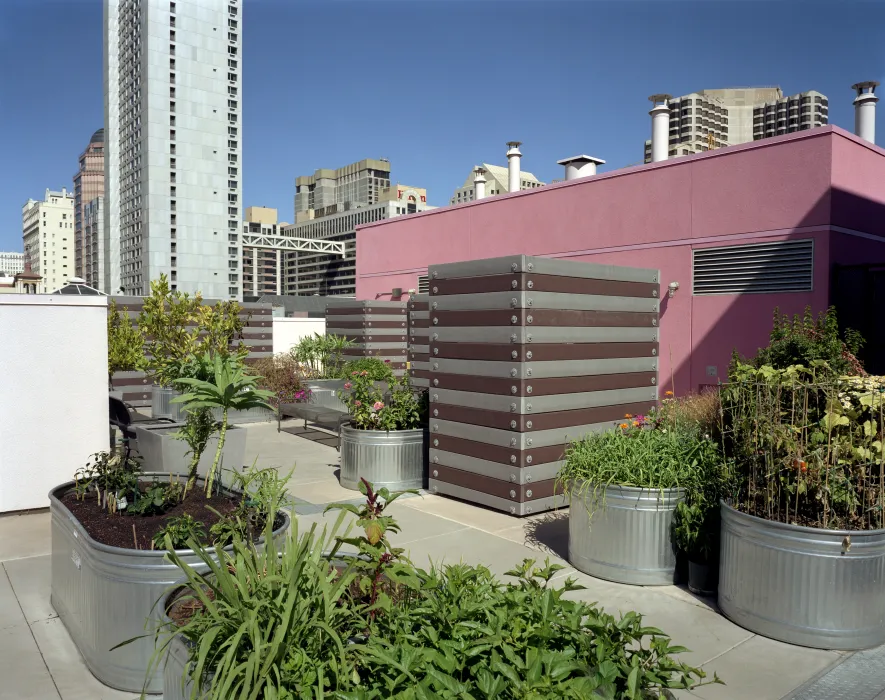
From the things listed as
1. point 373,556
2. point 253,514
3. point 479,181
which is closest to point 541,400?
point 253,514

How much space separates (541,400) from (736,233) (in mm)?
6812

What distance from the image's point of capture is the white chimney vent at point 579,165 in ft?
53.5

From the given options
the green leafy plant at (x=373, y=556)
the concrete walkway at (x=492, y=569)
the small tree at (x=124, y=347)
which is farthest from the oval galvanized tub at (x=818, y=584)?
the small tree at (x=124, y=347)

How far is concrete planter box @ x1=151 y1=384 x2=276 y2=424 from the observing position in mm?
13144

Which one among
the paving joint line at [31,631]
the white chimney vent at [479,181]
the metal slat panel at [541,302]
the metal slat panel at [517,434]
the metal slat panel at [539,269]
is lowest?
the paving joint line at [31,631]

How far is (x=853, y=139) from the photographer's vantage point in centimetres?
1100

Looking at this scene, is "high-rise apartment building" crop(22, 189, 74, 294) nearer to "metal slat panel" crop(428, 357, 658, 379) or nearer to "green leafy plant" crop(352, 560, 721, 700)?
"metal slat panel" crop(428, 357, 658, 379)

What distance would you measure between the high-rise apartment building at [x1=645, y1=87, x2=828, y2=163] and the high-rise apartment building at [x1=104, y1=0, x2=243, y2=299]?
85.3m

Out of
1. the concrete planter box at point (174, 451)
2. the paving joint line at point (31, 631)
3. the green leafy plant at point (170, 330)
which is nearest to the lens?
the paving joint line at point (31, 631)

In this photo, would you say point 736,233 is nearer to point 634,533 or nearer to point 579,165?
point 579,165

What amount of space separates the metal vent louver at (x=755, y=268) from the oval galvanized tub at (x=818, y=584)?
25.7 feet

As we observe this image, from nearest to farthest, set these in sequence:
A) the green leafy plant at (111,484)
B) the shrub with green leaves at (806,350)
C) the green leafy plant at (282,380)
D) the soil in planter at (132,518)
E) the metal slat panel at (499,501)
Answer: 1. the soil in planter at (132,518)
2. the green leafy plant at (111,484)
3. the metal slat panel at (499,501)
4. the shrub with green leaves at (806,350)
5. the green leafy plant at (282,380)

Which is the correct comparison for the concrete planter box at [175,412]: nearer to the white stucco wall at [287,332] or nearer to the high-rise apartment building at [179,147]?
the white stucco wall at [287,332]

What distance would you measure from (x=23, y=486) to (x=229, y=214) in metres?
120
